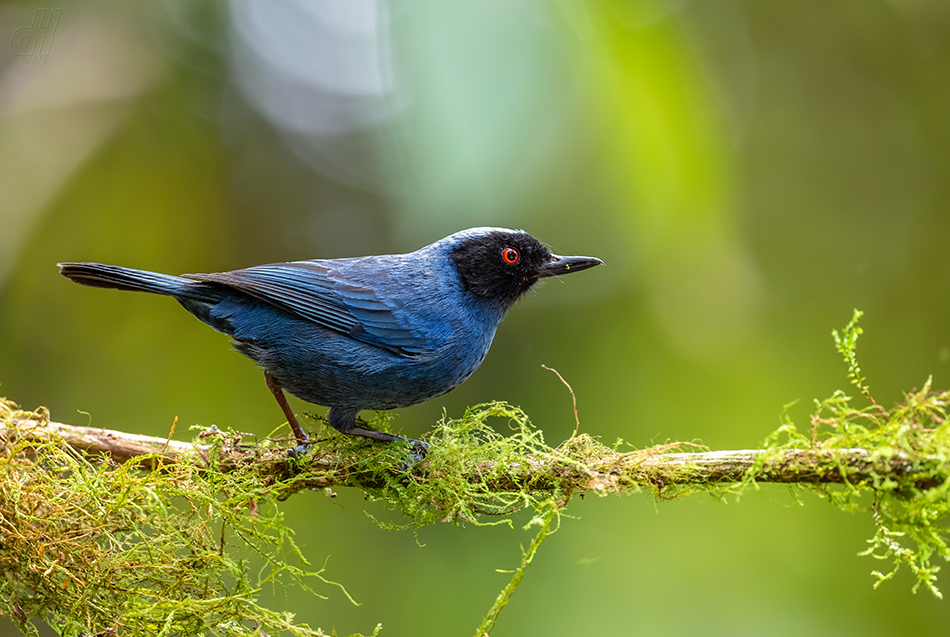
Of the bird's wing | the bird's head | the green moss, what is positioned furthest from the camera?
the bird's head

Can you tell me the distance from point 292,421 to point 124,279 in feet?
3.55

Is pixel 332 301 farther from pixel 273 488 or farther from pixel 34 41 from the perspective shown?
pixel 34 41

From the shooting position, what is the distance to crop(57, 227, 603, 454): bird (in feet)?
11.5

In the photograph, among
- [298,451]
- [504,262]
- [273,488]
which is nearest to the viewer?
[273,488]

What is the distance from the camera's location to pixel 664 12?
386 cm

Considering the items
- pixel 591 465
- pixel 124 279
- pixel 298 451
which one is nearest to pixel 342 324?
pixel 298 451

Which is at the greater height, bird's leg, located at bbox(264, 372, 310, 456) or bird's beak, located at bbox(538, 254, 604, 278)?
bird's beak, located at bbox(538, 254, 604, 278)

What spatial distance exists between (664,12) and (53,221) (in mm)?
5169

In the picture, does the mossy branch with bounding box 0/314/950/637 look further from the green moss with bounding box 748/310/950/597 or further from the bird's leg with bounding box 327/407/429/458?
the bird's leg with bounding box 327/407/429/458

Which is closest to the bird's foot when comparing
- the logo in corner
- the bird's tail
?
the bird's tail

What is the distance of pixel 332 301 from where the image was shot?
12.2 ft

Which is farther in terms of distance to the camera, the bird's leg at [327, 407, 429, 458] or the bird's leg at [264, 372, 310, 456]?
the bird's leg at [327, 407, 429, 458]

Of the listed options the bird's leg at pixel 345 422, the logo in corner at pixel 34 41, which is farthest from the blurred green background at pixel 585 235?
the bird's leg at pixel 345 422

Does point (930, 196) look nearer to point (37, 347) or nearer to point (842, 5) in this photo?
point (842, 5)
